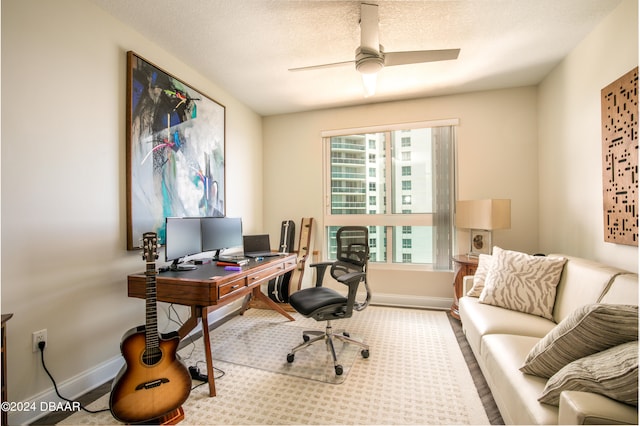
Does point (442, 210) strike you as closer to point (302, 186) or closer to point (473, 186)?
point (473, 186)

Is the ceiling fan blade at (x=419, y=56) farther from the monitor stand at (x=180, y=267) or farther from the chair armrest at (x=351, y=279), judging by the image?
the monitor stand at (x=180, y=267)

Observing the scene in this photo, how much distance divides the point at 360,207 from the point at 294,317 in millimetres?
1658

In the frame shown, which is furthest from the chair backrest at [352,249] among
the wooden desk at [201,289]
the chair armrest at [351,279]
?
the wooden desk at [201,289]

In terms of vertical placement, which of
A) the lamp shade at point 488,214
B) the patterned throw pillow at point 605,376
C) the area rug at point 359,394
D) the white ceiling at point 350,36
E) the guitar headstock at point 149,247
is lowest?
the area rug at point 359,394

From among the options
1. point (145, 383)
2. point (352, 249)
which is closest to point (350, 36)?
point (352, 249)

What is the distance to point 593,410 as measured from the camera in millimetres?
852

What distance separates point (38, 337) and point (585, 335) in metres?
2.75

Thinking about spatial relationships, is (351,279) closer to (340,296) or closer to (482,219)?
(340,296)

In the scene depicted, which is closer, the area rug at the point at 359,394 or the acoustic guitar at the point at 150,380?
the acoustic guitar at the point at 150,380

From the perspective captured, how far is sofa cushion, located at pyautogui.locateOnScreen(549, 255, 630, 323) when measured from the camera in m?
1.65

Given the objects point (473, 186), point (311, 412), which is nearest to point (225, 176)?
point (311, 412)

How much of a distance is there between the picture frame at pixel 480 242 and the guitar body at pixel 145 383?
2955 mm

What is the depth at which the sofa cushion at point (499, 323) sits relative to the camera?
179 cm

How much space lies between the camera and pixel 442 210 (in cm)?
354
